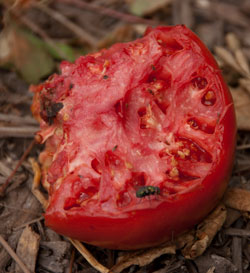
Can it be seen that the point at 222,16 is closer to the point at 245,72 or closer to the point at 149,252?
the point at 245,72

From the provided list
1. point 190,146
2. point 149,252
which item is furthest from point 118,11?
point 149,252

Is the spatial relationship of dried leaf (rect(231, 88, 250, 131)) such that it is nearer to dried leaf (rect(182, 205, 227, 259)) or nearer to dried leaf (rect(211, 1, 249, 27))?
dried leaf (rect(182, 205, 227, 259))

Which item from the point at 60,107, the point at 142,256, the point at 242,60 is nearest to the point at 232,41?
the point at 242,60

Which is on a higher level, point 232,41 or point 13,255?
point 232,41

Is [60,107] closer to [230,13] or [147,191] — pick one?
[147,191]

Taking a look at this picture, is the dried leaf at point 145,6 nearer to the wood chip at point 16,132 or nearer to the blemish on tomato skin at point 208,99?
the wood chip at point 16,132

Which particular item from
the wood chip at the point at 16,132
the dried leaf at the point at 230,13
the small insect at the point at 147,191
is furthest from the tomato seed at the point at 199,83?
the dried leaf at the point at 230,13

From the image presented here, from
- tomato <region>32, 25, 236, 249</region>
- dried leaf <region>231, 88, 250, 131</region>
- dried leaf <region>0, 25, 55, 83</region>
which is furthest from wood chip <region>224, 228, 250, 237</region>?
dried leaf <region>0, 25, 55, 83</region>

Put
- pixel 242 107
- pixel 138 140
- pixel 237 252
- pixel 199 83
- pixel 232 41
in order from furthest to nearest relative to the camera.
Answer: pixel 232 41
pixel 242 107
pixel 237 252
pixel 199 83
pixel 138 140
